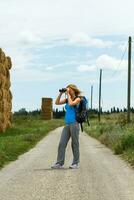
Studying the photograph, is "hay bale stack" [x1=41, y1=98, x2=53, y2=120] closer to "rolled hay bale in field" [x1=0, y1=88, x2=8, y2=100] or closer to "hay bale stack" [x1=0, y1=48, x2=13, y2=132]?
"hay bale stack" [x1=0, y1=48, x2=13, y2=132]

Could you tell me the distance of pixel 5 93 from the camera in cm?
5388

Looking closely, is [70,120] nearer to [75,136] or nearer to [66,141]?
[75,136]

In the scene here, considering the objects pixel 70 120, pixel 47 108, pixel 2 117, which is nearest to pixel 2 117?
pixel 2 117

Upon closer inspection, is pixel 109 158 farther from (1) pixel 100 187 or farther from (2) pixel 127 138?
(1) pixel 100 187

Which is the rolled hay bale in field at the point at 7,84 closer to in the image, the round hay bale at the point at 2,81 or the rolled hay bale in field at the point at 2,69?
the rolled hay bale in field at the point at 2,69

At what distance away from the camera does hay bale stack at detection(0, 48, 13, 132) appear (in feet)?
168

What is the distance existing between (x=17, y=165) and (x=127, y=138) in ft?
24.1

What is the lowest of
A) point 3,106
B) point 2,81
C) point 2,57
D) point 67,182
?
point 67,182

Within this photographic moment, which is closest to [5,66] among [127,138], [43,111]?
[127,138]

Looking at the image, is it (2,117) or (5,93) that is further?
(5,93)

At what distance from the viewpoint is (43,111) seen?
110750mm

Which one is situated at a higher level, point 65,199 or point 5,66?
point 5,66

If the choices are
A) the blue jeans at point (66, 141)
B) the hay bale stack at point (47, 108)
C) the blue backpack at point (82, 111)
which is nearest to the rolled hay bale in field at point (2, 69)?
the blue jeans at point (66, 141)

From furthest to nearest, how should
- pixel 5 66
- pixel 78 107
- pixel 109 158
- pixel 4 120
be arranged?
1. pixel 5 66
2. pixel 4 120
3. pixel 109 158
4. pixel 78 107
